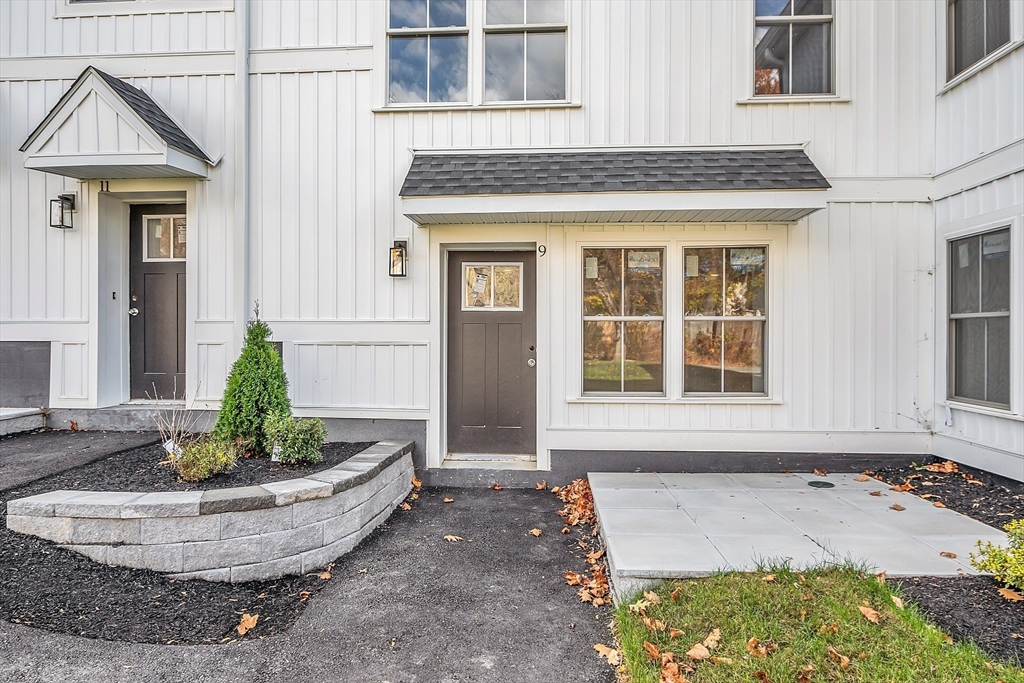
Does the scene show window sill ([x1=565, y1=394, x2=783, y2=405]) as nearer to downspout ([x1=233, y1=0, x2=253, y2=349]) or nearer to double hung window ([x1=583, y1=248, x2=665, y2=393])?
double hung window ([x1=583, y1=248, x2=665, y2=393])

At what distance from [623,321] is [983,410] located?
3.03 meters

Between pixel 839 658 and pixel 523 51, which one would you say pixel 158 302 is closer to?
pixel 523 51

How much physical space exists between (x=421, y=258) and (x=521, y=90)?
6.31ft

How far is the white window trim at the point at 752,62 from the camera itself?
4898mm

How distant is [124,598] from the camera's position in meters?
2.94

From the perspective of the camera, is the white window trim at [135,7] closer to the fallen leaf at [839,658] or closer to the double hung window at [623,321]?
the double hung window at [623,321]

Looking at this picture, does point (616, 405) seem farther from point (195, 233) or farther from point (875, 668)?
point (195, 233)

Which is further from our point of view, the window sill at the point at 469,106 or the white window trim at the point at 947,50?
the window sill at the point at 469,106

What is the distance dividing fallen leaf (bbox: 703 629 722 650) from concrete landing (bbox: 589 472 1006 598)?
443 millimetres

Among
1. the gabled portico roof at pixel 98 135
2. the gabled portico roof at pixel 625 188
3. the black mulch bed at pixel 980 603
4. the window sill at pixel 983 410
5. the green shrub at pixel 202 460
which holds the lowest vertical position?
the black mulch bed at pixel 980 603

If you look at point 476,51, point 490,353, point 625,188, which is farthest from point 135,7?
point 625,188

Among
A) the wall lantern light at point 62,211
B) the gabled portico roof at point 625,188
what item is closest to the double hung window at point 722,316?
the gabled portico roof at point 625,188

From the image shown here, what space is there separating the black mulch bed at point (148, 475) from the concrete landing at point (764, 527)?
7.71 feet

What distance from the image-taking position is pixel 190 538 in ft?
10.6
